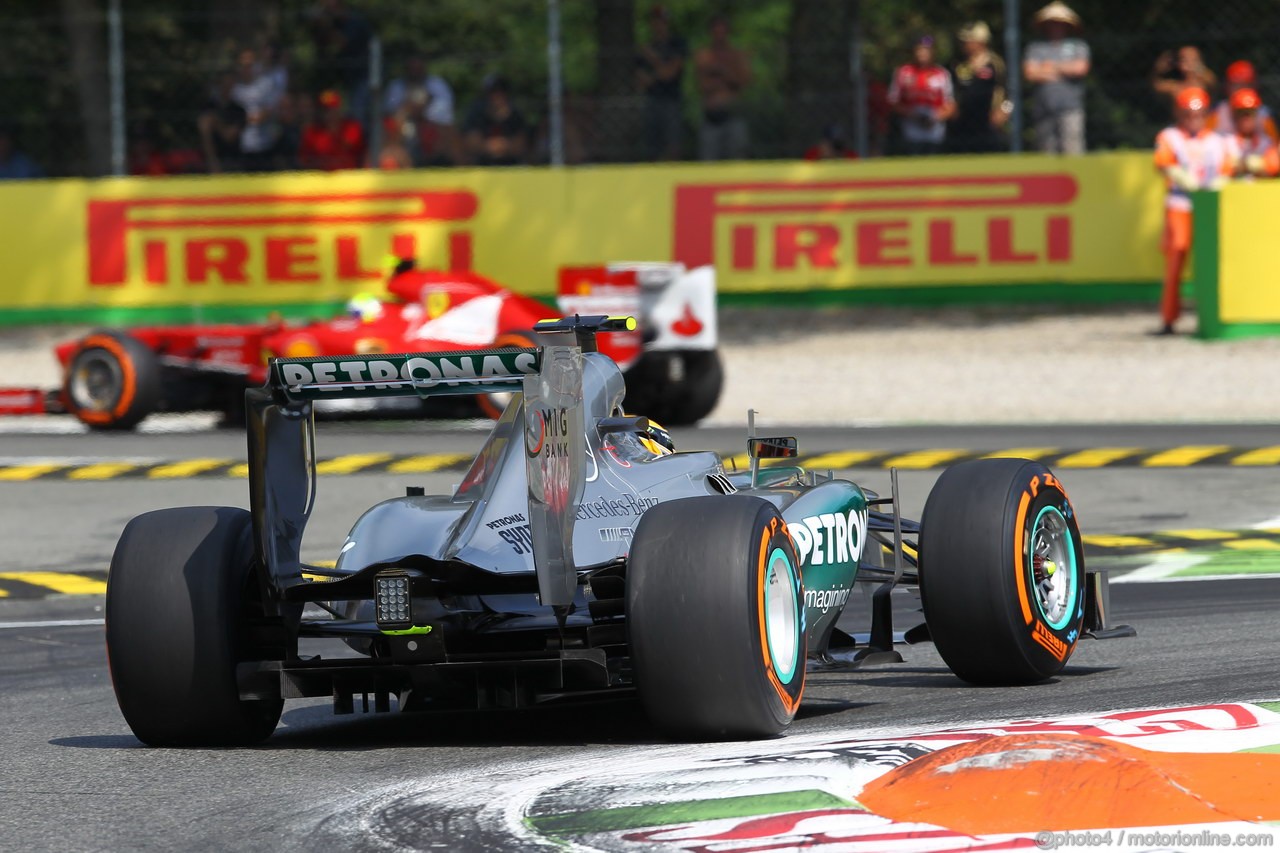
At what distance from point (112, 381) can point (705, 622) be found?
11.6 m

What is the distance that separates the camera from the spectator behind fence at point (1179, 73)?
20.9 m

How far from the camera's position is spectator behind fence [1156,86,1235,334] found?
20.2 m

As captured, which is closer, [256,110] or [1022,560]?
[1022,560]

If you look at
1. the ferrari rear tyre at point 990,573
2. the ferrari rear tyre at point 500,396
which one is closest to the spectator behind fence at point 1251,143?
the ferrari rear tyre at point 500,396

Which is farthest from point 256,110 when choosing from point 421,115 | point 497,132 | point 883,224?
point 883,224

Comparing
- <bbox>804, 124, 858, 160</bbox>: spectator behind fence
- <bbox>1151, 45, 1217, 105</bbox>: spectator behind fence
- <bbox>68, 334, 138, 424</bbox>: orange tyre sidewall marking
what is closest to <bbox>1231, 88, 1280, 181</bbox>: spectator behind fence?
<bbox>1151, 45, 1217, 105</bbox>: spectator behind fence

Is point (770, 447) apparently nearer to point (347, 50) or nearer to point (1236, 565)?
point (1236, 565)

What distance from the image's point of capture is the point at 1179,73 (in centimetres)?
2205

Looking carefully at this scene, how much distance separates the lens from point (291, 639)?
6.65 metres

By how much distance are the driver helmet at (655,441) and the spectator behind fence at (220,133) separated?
1596 cm

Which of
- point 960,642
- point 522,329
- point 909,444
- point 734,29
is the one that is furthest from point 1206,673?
point 734,29

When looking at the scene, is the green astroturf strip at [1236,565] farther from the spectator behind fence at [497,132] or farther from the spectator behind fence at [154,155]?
the spectator behind fence at [154,155]

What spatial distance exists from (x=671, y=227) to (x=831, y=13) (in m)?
4.85

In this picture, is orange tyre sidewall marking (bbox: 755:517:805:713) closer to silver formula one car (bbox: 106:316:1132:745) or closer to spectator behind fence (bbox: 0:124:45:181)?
silver formula one car (bbox: 106:316:1132:745)
